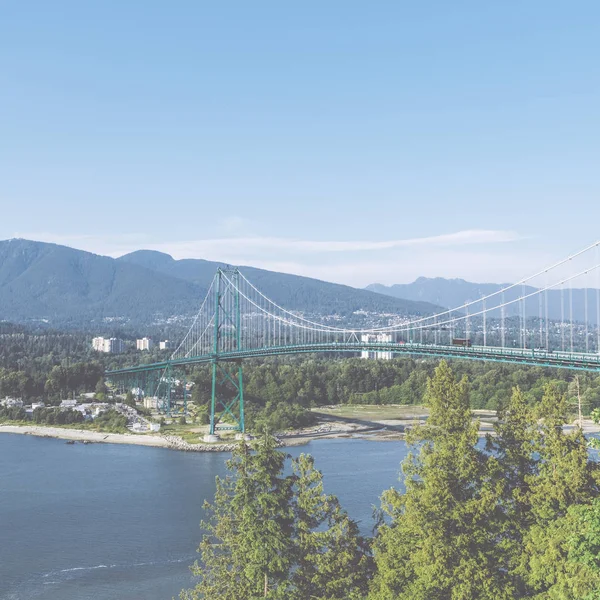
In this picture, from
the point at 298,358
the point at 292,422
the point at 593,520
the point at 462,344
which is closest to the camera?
the point at 593,520

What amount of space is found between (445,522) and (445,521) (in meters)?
0.01

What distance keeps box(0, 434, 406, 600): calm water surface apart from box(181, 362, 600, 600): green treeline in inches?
222

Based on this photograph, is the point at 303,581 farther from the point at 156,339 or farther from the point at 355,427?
the point at 156,339

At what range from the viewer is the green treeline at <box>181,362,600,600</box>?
23.6 feet

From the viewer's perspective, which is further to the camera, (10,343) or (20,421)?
(10,343)

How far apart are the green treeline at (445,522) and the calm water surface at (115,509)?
5.64 metres

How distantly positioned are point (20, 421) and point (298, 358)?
29.9 metres

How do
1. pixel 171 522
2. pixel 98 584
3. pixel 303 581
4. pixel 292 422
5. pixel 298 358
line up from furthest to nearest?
pixel 298 358 < pixel 292 422 < pixel 171 522 < pixel 98 584 < pixel 303 581

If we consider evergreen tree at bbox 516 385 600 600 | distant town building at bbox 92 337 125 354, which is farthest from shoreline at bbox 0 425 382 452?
distant town building at bbox 92 337 125 354

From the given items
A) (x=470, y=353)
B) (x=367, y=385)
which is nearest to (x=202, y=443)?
(x=470, y=353)

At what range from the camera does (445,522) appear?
7.45 meters

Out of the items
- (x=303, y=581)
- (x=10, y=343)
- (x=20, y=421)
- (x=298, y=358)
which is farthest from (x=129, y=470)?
(x=10, y=343)

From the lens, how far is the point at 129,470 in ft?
79.7

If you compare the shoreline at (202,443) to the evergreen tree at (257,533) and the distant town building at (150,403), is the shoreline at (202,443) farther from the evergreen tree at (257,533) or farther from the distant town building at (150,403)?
the evergreen tree at (257,533)
